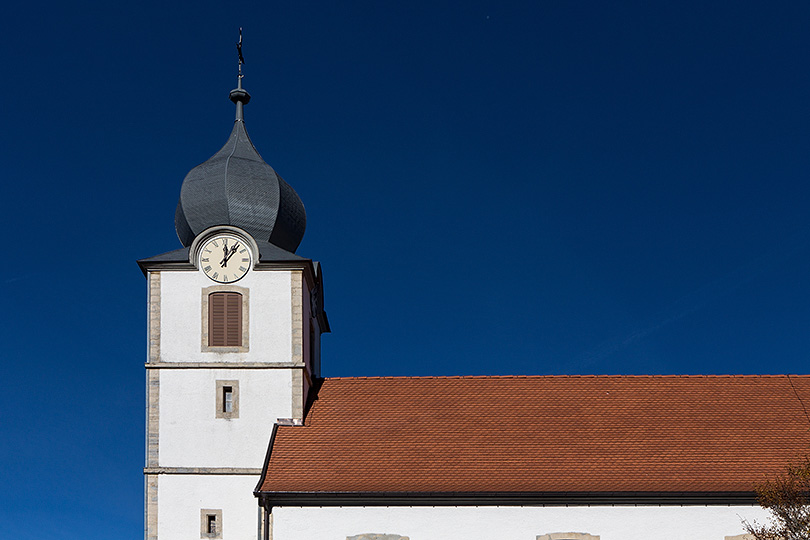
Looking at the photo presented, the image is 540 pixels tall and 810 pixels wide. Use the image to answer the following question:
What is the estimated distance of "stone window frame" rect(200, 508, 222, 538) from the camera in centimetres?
2758

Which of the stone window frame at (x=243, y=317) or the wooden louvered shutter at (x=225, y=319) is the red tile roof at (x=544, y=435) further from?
the wooden louvered shutter at (x=225, y=319)

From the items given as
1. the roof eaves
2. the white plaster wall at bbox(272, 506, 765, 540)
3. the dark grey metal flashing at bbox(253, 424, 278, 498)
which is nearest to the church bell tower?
the dark grey metal flashing at bbox(253, 424, 278, 498)

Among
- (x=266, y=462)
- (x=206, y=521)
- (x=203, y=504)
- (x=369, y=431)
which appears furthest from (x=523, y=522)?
(x=203, y=504)

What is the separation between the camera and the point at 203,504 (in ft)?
91.5

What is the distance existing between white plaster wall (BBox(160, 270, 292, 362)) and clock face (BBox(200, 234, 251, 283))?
0.22 metres

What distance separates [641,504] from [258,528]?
9.43m

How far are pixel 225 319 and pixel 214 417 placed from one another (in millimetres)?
2728

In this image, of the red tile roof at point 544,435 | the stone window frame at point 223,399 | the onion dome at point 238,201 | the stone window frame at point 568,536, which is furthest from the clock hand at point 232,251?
the stone window frame at point 568,536

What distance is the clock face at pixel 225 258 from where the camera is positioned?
30281 mm

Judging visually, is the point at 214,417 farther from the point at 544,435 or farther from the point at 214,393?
the point at 544,435

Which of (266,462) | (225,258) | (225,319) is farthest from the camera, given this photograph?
(225,258)

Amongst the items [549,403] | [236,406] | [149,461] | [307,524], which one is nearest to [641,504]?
[549,403]

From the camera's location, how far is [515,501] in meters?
26.8

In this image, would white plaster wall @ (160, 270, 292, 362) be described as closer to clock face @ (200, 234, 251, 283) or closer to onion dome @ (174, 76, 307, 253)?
clock face @ (200, 234, 251, 283)
